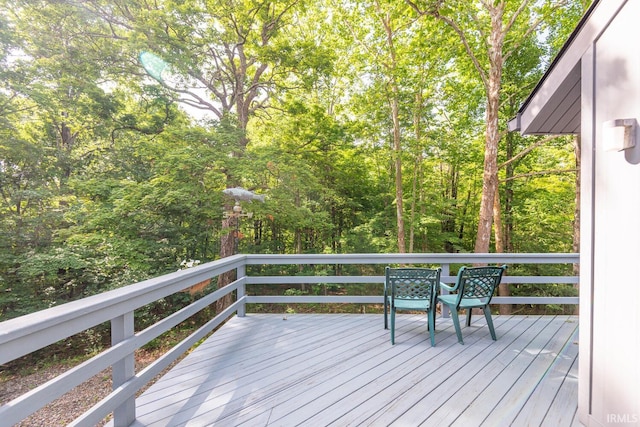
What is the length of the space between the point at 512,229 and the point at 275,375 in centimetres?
1064

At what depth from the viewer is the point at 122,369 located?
1.66 meters

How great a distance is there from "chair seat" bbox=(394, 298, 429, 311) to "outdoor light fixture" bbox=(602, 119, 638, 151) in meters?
1.89

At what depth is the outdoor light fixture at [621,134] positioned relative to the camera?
4.89 feet

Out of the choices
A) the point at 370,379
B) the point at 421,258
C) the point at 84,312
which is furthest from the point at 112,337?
the point at 421,258

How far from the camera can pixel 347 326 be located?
3.41 metres

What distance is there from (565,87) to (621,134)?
939 millimetres

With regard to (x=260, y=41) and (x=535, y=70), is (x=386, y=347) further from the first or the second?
(x=535, y=70)

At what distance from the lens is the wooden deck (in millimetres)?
1794

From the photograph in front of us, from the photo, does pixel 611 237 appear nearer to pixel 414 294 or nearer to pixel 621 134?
pixel 621 134

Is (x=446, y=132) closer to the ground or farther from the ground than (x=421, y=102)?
closer to the ground

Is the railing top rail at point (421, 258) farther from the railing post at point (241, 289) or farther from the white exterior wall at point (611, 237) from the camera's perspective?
the white exterior wall at point (611, 237)

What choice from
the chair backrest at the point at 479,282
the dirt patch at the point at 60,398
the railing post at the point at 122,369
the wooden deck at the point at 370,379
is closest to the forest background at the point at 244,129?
the dirt patch at the point at 60,398

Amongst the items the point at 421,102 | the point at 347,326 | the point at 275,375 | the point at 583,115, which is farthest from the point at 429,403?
the point at 421,102

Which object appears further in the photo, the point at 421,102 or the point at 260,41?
the point at 421,102
